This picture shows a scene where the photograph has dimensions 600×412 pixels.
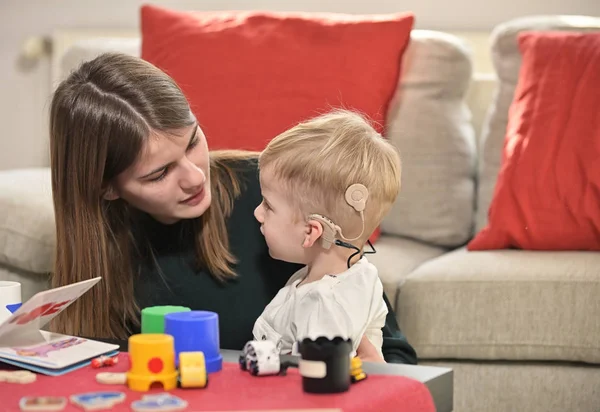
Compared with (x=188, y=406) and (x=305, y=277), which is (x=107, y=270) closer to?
(x=305, y=277)

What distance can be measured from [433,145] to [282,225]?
114cm

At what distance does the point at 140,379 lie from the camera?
1.07 m

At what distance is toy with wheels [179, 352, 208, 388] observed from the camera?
1062 mm

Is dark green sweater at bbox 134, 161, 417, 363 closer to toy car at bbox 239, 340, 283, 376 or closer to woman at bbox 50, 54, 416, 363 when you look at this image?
woman at bbox 50, 54, 416, 363

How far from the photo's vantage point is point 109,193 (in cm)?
167

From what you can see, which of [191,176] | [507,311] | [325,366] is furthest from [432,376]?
[507,311]

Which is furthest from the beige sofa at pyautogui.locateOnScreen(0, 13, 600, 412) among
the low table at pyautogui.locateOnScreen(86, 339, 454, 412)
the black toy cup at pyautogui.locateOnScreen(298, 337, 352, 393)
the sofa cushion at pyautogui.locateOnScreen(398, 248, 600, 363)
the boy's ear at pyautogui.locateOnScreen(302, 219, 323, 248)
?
the black toy cup at pyautogui.locateOnScreen(298, 337, 352, 393)

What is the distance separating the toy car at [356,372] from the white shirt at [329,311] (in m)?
0.21

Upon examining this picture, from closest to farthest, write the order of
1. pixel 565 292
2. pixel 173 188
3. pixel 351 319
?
pixel 351 319, pixel 173 188, pixel 565 292

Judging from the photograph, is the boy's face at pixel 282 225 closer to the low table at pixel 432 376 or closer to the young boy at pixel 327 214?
the young boy at pixel 327 214

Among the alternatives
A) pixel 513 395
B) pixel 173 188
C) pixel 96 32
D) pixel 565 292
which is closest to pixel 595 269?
pixel 565 292

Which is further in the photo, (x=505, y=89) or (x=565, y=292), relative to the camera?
(x=505, y=89)

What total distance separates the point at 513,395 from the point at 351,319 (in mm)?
794

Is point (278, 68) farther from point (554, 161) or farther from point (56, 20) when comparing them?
point (56, 20)
